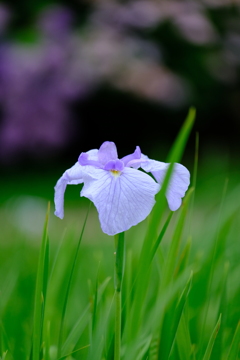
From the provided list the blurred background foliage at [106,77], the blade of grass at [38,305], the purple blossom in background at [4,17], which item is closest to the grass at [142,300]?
the blade of grass at [38,305]

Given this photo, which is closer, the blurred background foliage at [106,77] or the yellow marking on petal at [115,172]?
the yellow marking on petal at [115,172]

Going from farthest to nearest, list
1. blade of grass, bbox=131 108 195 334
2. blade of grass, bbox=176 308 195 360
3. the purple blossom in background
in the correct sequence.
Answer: the purple blossom in background
blade of grass, bbox=176 308 195 360
blade of grass, bbox=131 108 195 334

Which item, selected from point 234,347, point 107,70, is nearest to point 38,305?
point 234,347

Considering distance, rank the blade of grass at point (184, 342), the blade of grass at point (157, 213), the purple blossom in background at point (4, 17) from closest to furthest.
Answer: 1. the blade of grass at point (157, 213)
2. the blade of grass at point (184, 342)
3. the purple blossom in background at point (4, 17)

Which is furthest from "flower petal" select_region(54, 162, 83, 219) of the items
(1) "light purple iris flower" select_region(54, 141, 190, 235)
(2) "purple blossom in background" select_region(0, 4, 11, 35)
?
(2) "purple blossom in background" select_region(0, 4, 11, 35)

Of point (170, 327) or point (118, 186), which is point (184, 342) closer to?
point (170, 327)

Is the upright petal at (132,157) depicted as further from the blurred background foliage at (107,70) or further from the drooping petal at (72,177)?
the blurred background foliage at (107,70)

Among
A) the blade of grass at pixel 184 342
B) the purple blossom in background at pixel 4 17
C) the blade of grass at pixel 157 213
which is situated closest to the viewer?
the blade of grass at pixel 157 213

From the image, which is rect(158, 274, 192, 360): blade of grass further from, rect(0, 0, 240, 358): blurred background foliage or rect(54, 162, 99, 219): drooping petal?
rect(0, 0, 240, 358): blurred background foliage
